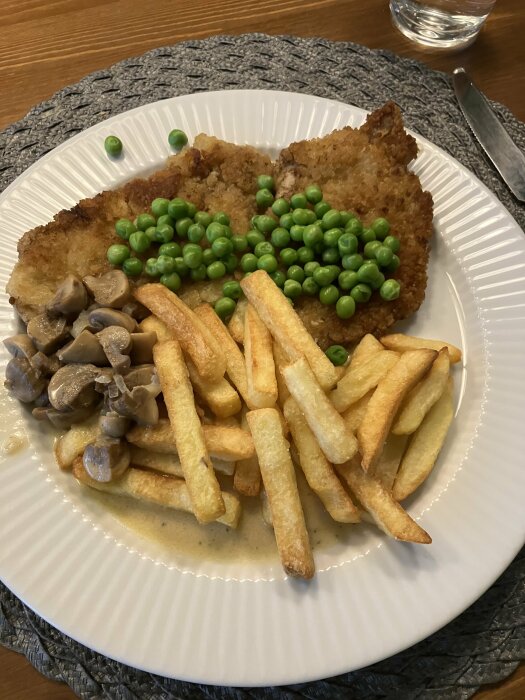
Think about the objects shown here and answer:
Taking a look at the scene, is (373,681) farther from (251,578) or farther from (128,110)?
(128,110)

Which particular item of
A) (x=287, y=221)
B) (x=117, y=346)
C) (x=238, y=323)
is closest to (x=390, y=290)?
(x=287, y=221)

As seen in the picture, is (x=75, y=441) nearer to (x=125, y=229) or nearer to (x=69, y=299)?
(x=69, y=299)

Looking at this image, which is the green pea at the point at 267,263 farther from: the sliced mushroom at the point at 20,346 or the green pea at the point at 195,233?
the sliced mushroom at the point at 20,346

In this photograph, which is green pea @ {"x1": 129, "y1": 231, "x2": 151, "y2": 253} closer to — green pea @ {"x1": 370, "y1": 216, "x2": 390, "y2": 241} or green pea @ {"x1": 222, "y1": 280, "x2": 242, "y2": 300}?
green pea @ {"x1": 222, "y1": 280, "x2": 242, "y2": 300}

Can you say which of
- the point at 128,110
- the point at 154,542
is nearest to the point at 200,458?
the point at 154,542

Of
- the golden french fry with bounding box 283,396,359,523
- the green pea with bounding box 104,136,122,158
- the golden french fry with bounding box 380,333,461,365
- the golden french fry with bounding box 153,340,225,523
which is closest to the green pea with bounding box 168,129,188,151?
the green pea with bounding box 104,136,122,158

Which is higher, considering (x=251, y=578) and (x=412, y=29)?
(x=412, y=29)
